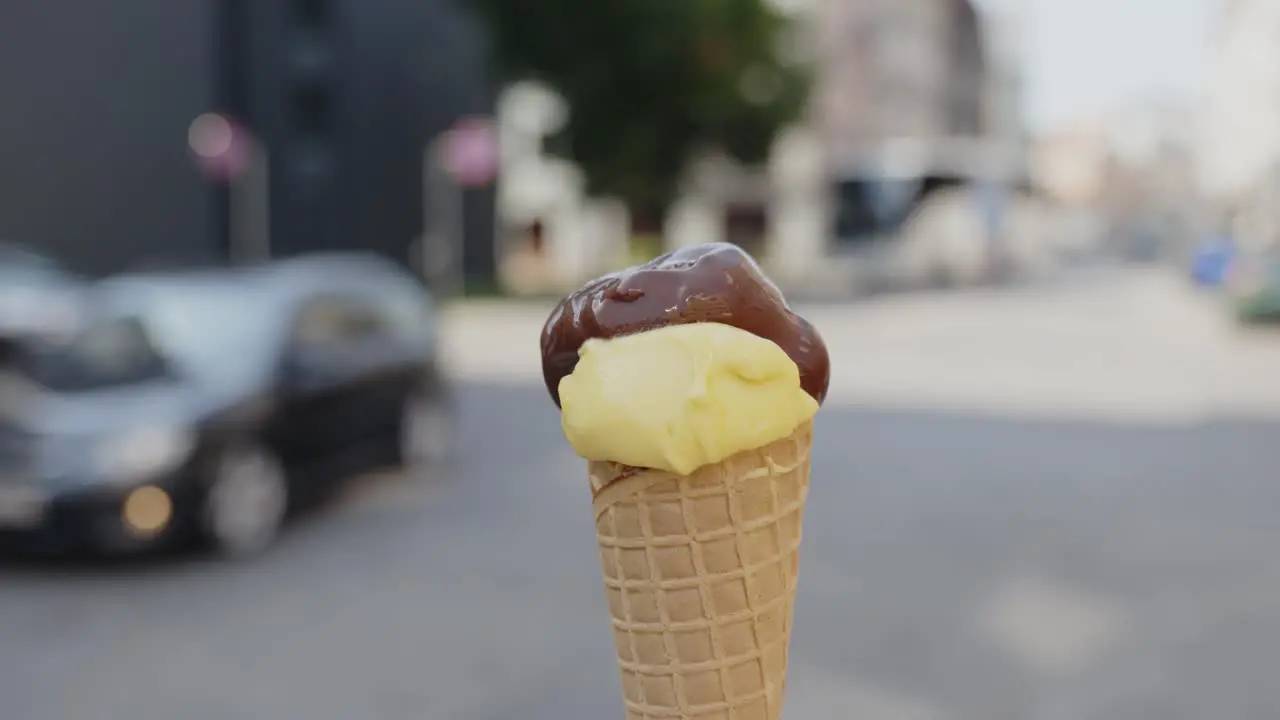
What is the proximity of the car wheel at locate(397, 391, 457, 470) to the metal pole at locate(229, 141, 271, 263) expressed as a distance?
2104 centimetres

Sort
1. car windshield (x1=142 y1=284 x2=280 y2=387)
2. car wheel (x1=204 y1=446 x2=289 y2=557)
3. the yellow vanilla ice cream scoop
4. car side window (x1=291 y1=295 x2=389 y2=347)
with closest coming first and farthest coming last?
the yellow vanilla ice cream scoop
car wheel (x1=204 y1=446 x2=289 y2=557)
car windshield (x1=142 y1=284 x2=280 y2=387)
car side window (x1=291 y1=295 x2=389 y2=347)

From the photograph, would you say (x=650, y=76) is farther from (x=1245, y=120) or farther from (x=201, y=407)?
(x=1245, y=120)

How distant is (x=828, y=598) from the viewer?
6.06 m

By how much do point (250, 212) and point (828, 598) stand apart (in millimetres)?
26296

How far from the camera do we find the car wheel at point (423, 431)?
9.12 meters

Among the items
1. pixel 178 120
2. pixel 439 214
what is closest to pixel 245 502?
pixel 178 120

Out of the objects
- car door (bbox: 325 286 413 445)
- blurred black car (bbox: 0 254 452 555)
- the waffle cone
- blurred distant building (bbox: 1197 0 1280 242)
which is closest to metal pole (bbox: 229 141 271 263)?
car door (bbox: 325 286 413 445)

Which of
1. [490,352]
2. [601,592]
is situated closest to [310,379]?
[601,592]

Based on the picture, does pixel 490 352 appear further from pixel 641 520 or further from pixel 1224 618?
pixel 641 520

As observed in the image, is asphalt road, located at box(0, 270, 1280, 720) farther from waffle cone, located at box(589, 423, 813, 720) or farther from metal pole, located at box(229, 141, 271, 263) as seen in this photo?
metal pole, located at box(229, 141, 271, 263)

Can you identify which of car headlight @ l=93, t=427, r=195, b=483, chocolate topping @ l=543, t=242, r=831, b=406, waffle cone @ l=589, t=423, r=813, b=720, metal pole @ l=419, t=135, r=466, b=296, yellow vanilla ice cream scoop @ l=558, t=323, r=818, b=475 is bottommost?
metal pole @ l=419, t=135, r=466, b=296

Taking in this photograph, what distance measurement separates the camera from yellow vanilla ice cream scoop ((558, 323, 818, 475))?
8.48 feet

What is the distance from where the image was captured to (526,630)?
5.61 meters

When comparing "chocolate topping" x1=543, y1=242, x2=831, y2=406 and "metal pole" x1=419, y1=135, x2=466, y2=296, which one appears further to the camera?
"metal pole" x1=419, y1=135, x2=466, y2=296
